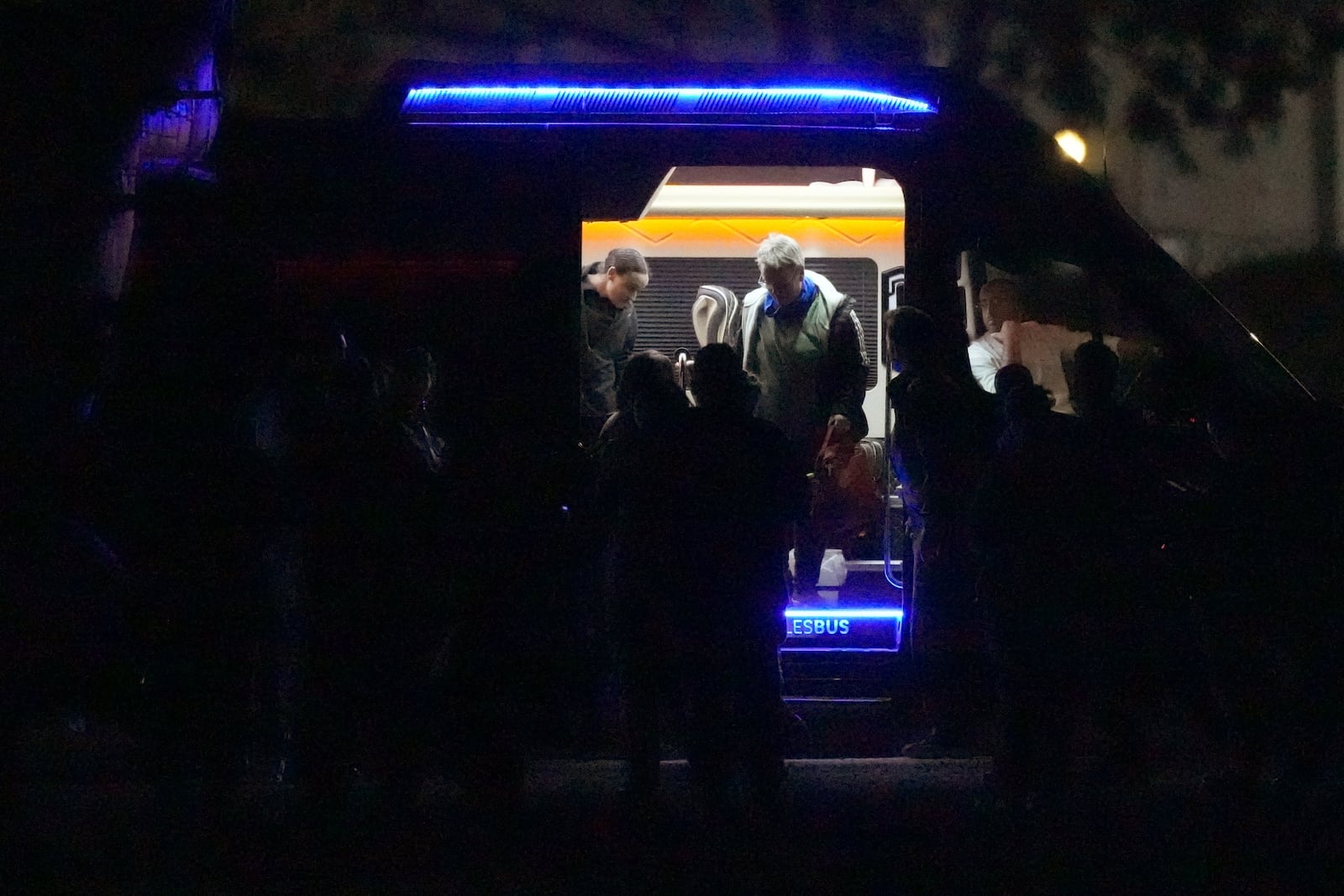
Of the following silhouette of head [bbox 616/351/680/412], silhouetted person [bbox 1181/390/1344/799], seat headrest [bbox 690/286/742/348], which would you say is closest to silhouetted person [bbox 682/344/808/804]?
silhouette of head [bbox 616/351/680/412]

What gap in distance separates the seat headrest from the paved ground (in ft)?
8.75

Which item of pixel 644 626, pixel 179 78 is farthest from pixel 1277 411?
pixel 179 78

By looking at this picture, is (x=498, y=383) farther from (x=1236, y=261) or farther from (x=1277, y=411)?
(x=1236, y=261)

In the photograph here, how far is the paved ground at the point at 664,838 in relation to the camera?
4410 millimetres

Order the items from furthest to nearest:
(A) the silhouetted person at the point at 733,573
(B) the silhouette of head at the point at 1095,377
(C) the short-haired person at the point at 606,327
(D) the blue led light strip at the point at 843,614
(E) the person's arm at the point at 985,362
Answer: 1. (C) the short-haired person at the point at 606,327
2. (D) the blue led light strip at the point at 843,614
3. (E) the person's arm at the point at 985,362
4. (B) the silhouette of head at the point at 1095,377
5. (A) the silhouetted person at the point at 733,573

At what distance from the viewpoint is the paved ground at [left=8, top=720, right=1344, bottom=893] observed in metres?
4.41

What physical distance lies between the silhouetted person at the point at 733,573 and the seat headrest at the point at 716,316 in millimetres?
2923

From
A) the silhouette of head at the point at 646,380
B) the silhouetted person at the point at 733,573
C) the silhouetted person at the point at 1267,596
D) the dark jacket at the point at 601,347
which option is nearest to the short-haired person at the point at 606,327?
the dark jacket at the point at 601,347

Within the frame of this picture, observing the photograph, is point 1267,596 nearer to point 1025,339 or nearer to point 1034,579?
point 1034,579

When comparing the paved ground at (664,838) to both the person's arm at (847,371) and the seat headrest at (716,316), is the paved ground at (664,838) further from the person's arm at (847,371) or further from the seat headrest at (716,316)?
the seat headrest at (716,316)

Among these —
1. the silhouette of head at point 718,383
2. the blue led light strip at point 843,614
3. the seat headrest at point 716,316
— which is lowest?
the blue led light strip at point 843,614

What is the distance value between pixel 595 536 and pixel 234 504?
1283 mm

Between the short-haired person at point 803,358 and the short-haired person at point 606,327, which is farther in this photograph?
the short-haired person at point 606,327

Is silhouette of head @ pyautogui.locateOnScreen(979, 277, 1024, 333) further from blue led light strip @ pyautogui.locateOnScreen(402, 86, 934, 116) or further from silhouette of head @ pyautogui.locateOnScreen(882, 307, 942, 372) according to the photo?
blue led light strip @ pyautogui.locateOnScreen(402, 86, 934, 116)
